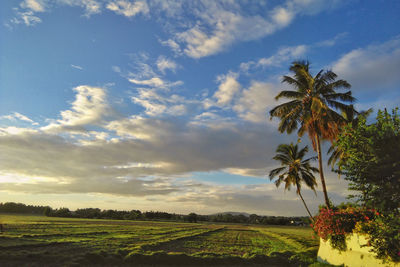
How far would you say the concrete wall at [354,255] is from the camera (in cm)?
1084

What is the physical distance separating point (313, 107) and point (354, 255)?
1254 cm

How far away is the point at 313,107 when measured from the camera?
2153 centimetres

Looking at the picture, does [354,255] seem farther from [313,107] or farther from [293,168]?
[293,168]


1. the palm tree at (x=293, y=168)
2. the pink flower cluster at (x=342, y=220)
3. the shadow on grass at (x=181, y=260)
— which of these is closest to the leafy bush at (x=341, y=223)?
the pink flower cluster at (x=342, y=220)

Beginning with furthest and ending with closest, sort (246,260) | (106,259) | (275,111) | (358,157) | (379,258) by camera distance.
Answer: (275,111)
(246,260)
(106,259)
(358,157)
(379,258)

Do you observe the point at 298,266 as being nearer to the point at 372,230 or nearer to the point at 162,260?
the point at 372,230

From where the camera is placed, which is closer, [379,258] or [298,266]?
[379,258]

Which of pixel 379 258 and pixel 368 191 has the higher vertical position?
pixel 368 191

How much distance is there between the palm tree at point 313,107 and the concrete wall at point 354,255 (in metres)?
8.26

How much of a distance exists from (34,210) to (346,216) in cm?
14786

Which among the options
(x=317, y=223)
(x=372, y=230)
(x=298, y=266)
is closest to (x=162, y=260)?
(x=298, y=266)

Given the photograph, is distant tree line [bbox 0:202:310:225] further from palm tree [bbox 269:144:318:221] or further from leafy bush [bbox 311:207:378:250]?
leafy bush [bbox 311:207:378:250]

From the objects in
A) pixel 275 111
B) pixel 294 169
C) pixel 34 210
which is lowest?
pixel 34 210

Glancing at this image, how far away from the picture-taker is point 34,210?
12706cm
